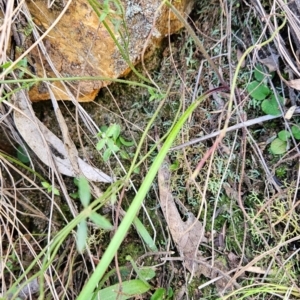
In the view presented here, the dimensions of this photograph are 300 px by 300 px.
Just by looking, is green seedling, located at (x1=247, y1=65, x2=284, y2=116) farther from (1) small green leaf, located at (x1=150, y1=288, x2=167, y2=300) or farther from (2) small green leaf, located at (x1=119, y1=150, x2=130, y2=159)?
(1) small green leaf, located at (x1=150, y1=288, x2=167, y2=300)

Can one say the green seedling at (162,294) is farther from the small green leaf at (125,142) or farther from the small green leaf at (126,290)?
the small green leaf at (125,142)

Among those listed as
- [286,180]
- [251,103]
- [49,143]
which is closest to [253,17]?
[251,103]

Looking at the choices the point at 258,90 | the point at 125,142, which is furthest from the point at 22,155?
the point at 258,90

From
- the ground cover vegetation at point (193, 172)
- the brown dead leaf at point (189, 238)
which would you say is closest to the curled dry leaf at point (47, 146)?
the ground cover vegetation at point (193, 172)

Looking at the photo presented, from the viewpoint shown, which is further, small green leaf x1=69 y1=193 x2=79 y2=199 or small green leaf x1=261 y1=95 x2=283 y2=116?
small green leaf x1=69 y1=193 x2=79 y2=199

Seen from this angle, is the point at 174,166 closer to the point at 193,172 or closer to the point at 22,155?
the point at 193,172

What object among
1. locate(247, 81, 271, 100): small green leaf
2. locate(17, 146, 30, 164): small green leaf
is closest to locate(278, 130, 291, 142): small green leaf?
locate(247, 81, 271, 100): small green leaf

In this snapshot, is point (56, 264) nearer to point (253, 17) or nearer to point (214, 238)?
point (214, 238)

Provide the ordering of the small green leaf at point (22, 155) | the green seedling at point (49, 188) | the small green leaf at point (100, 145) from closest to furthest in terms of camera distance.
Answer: the small green leaf at point (100, 145)
the green seedling at point (49, 188)
the small green leaf at point (22, 155)
